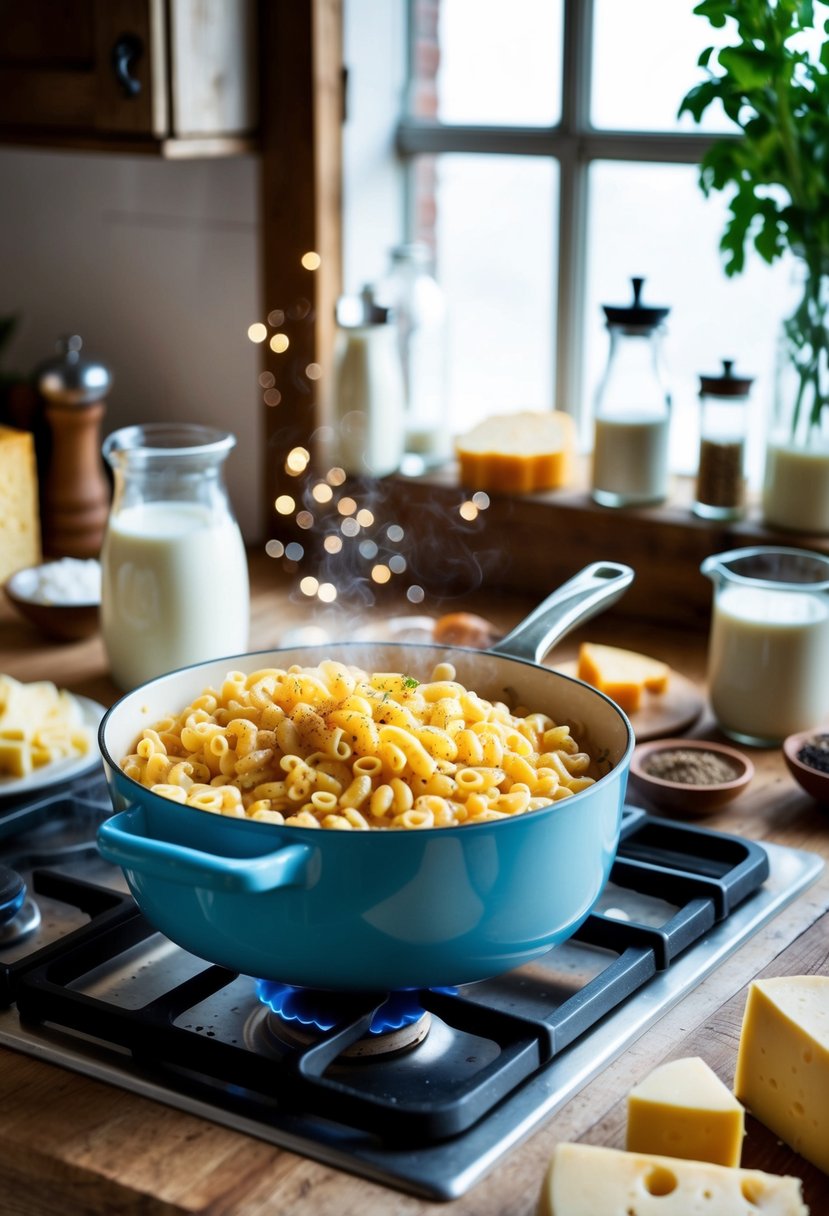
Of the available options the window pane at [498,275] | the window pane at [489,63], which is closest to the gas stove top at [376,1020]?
the window pane at [498,275]

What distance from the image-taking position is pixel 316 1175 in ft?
2.76

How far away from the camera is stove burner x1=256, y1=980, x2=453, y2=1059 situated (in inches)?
38.3

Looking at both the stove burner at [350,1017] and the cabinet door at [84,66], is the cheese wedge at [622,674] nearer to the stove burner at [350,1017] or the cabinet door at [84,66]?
the stove burner at [350,1017]

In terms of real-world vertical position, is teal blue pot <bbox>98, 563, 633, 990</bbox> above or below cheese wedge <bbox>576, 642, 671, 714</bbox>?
above

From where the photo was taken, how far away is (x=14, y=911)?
43.7 inches

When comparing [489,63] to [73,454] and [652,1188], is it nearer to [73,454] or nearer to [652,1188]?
[73,454]

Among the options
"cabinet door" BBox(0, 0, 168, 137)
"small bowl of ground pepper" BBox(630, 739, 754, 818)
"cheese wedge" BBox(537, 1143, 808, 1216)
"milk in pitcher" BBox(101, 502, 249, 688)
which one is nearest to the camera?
"cheese wedge" BBox(537, 1143, 808, 1216)

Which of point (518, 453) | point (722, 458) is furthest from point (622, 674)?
point (518, 453)

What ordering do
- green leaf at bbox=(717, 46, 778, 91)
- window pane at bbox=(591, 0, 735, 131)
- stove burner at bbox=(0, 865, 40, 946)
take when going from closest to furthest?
stove burner at bbox=(0, 865, 40, 946)
green leaf at bbox=(717, 46, 778, 91)
window pane at bbox=(591, 0, 735, 131)

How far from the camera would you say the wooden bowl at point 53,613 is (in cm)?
177

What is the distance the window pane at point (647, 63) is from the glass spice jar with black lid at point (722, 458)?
380 millimetres

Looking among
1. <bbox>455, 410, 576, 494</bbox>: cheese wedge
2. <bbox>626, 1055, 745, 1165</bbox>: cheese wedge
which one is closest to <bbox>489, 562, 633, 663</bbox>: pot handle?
<bbox>626, 1055, 745, 1165</bbox>: cheese wedge

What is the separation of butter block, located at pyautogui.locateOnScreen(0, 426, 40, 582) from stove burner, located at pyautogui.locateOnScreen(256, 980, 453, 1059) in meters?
1.11

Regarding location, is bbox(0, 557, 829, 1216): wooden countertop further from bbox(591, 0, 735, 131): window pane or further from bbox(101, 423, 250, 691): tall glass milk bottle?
bbox(591, 0, 735, 131): window pane
